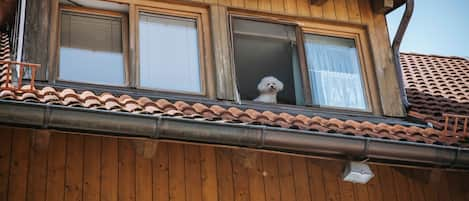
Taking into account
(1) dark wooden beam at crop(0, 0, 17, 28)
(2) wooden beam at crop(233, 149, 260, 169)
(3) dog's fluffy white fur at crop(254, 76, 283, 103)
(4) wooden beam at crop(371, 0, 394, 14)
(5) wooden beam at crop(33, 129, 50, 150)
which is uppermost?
(1) dark wooden beam at crop(0, 0, 17, 28)

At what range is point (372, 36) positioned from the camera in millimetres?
12039

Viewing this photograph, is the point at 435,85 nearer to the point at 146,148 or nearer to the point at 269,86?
the point at 269,86

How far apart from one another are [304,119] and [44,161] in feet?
9.59

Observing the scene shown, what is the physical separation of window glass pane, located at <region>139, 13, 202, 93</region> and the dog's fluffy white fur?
2.67 feet

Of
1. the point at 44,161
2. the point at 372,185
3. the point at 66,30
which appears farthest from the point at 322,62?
the point at 44,161

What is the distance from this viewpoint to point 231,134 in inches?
361

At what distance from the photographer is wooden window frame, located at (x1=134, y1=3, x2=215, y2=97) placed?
10594 millimetres

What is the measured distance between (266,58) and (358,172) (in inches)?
87.2

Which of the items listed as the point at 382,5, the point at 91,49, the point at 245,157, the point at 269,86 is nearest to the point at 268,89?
the point at 269,86

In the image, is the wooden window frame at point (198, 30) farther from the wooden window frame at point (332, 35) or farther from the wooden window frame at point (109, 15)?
the wooden window frame at point (332, 35)

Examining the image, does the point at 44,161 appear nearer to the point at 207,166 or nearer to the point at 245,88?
the point at 207,166

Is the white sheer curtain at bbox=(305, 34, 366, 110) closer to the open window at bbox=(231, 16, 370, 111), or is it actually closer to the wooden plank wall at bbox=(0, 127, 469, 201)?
the open window at bbox=(231, 16, 370, 111)

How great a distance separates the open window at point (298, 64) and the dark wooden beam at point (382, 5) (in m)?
0.81

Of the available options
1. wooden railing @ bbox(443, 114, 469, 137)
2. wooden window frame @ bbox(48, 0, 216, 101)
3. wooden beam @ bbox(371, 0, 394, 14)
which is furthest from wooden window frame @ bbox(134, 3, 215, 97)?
wooden railing @ bbox(443, 114, 469, 137)
